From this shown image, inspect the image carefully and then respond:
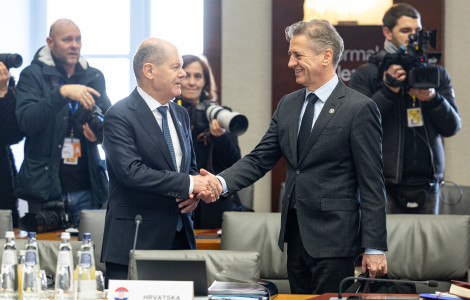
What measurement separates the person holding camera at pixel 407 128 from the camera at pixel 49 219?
6.07 ft

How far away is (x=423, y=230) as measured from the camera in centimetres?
364

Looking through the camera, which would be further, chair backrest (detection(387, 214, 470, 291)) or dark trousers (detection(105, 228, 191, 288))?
chair backrest (detection(387, 214, 470, 291))

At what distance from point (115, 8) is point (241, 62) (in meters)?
1.27

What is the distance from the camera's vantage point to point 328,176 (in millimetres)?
2775

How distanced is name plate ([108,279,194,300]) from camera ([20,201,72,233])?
2.17 m

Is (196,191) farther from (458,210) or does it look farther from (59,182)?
(458,210)

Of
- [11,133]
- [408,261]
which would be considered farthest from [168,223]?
[11,133]

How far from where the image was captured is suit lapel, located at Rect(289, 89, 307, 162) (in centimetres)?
286

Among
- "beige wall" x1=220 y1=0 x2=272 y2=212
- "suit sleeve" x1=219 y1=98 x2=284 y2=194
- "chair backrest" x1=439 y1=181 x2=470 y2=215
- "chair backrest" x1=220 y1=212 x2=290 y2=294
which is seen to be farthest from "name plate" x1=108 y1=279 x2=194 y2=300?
"beige wall" x1=220 y1=0 x2=272 y2=212

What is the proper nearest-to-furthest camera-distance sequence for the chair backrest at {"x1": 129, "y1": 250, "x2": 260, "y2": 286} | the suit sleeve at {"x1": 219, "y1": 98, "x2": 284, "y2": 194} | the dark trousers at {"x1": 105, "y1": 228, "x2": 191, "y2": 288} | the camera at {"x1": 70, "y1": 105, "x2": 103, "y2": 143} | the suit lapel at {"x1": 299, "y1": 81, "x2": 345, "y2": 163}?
the chair backrest at {"x1": 129, "y1": 250, "x2": 260, "y2": 286} → the suit lapel at {"x1": 299, "y1": 81, "x2": 345, "y2": 163} → the dark trousers at {"x1": 105, "y1": 228, "x2": 191, "y2": 288} → the suit sleeve at {"x1": 219, "y1": 98, "x2": 284, "y2": 194} → the camera at {"x1": 70, "y1": 105, "x2": 103, "y2": 143}

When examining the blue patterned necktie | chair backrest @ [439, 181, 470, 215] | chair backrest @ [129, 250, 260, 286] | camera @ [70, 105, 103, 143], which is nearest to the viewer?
chair backrest @ [129, 250, 260, 286]

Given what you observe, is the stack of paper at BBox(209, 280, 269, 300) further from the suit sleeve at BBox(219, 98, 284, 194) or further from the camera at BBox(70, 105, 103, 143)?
the camera at BBox(70, 105, 103, 143)

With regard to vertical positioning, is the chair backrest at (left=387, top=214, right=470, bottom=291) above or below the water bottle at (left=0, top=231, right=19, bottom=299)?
below

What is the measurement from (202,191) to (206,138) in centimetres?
117
